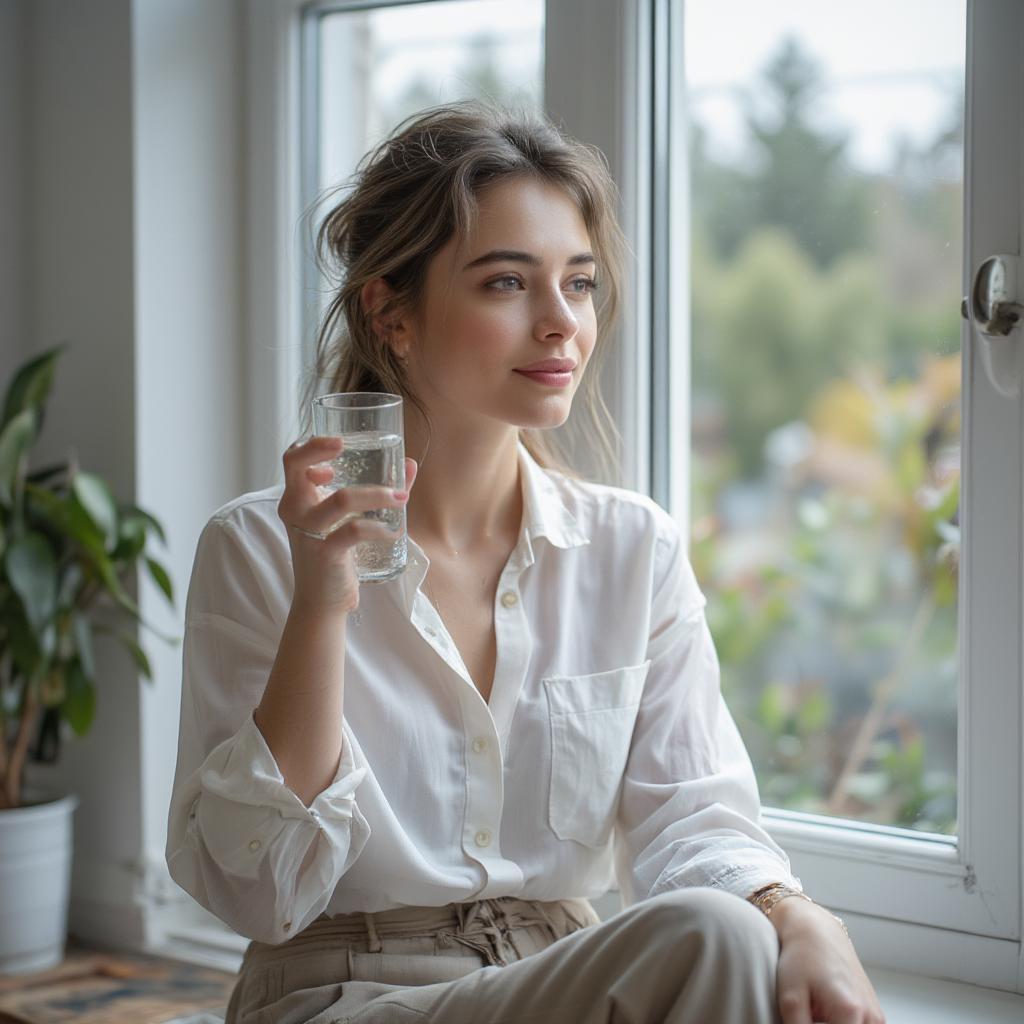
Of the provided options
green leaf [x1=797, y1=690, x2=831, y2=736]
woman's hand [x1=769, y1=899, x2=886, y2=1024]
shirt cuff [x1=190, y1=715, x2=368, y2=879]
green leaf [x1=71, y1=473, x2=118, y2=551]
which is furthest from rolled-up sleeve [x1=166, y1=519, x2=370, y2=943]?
green leaf [x1=797, y1=690, x2=831, y2=736]

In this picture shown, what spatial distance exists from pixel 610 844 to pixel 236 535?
0.62 m

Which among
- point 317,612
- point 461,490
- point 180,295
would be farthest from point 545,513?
point 180,295

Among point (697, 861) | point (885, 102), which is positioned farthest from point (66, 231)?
point (697, 861)

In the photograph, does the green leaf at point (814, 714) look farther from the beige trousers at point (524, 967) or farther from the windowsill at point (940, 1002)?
the beige trousers at point (524, 967)

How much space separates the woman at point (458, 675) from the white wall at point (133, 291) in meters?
0.63

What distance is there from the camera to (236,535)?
153 cm

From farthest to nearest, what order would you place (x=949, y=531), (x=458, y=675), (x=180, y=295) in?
(x=180, y=295), (x=949, y=531), (x=458, y=675)

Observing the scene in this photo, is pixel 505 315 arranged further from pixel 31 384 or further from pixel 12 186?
pixel 12 186

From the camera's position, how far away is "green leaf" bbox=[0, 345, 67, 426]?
2.17 metres

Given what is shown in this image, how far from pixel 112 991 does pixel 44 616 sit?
0.60 metres

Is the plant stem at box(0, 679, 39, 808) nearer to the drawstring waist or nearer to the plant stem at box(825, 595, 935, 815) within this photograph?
the drawstring waist

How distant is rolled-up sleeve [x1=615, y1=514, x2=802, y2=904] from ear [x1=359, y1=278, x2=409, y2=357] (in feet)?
1.33

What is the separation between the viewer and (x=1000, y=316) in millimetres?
1637

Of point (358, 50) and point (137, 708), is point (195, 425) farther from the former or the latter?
point (358, 50)
